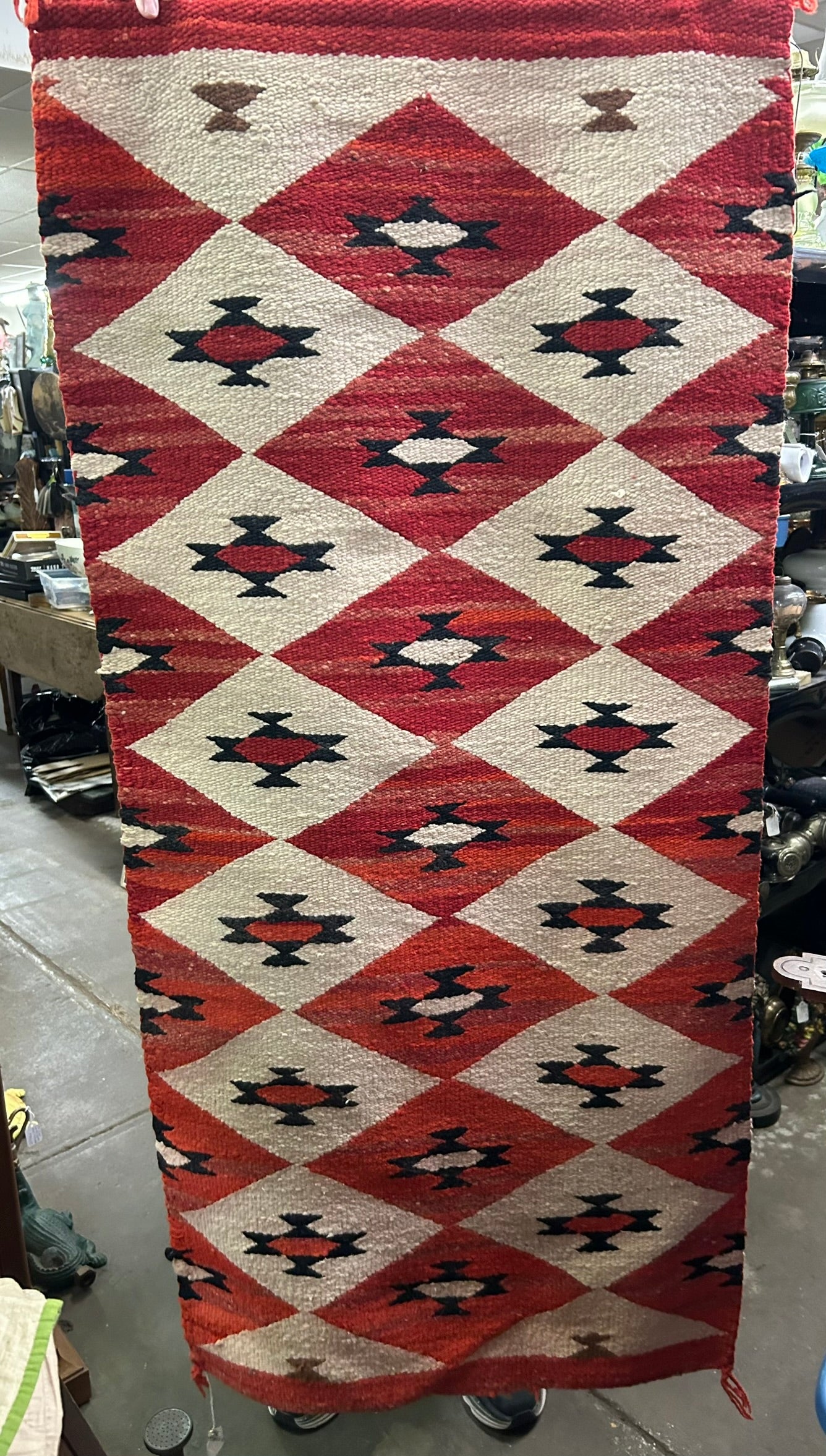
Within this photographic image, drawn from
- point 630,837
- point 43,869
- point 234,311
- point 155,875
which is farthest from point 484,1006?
point 43,869

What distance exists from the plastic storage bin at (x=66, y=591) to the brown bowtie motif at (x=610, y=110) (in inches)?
106

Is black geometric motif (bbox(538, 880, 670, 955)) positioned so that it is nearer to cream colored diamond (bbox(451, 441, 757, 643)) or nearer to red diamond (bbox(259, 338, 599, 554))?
cream colored diamond (bbox(451, 441, 757, 643))

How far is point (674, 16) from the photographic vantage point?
90cm

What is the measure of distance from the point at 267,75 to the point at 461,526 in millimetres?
459

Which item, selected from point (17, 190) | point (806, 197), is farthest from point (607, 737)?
point (17, 190)

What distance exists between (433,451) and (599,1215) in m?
0.97

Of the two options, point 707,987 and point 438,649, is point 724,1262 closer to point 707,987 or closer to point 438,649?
point 707,987

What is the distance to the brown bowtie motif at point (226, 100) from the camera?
884 mm

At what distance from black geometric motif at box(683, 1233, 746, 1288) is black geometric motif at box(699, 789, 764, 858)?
Answer: 54 centimetres

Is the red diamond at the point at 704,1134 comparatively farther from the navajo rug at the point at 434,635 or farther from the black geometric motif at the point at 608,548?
the black geometric motif at the point at 608,548

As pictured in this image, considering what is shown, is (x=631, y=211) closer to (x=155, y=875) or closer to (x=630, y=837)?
(x=630, y=837)

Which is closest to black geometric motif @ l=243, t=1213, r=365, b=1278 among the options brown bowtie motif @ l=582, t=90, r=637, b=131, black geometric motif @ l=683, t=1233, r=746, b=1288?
black geometric motif @ l=683, t=1233, r=746, b=1288

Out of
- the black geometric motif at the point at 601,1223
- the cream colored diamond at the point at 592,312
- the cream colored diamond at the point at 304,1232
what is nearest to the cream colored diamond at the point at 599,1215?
the black geometric motif at the point at 601,1223

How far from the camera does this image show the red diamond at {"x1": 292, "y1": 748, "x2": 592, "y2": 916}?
106 centimetres
